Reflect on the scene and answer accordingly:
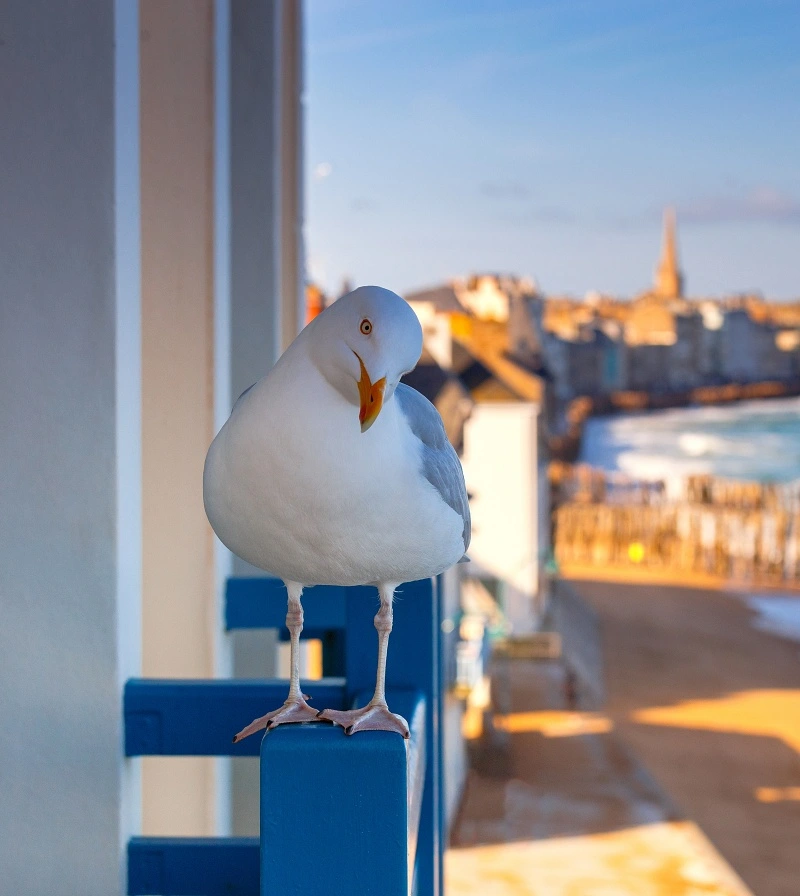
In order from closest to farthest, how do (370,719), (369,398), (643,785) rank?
1. (369,398)
2. (370,719)
3. (643,785)

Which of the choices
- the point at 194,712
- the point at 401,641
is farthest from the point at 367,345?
the point at 194,712

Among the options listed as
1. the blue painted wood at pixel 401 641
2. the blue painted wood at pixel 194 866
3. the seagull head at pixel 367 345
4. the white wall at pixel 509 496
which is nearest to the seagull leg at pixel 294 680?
the blue painted wood at pixel 401 641

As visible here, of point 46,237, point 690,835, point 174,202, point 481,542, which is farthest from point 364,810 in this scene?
point 481,542

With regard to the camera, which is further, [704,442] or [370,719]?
[704,442]

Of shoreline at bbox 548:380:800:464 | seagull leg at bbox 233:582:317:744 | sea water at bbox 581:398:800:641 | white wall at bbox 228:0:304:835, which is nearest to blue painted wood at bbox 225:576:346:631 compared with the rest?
white wall at bbox 228:0:304:835

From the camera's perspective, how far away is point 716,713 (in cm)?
1371

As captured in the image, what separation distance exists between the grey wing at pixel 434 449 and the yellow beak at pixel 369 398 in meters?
0.16

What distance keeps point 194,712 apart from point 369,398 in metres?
0.91

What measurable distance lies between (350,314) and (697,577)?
80.3ft

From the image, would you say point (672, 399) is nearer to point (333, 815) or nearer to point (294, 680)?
point (294, 680)

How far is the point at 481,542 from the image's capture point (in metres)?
18.0

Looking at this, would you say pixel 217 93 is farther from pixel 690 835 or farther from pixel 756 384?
pixel 756 384

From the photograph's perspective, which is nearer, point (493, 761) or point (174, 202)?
point (174, 202)

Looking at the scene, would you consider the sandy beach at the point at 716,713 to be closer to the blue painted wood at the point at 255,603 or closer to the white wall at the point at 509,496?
the white wall at the point at 509,496
